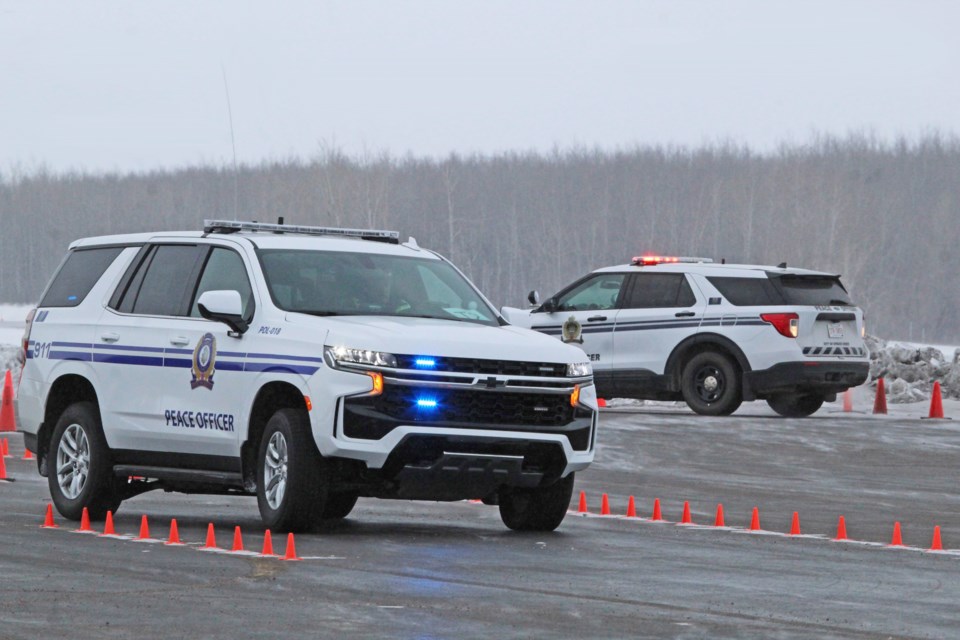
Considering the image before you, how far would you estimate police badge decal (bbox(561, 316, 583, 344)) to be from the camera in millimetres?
23641

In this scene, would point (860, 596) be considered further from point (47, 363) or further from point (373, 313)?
point (47, 363)

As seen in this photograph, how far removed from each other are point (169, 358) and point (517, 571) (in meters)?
3.55

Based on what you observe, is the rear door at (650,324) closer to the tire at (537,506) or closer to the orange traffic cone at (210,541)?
the tire at (537,506)

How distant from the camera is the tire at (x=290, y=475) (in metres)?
11.4


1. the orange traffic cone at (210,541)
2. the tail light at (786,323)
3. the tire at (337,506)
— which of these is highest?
the tail light at (786,323)

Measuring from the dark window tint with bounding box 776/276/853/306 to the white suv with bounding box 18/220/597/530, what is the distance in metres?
10.2

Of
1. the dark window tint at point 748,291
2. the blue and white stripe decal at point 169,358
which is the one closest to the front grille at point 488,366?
the blue and white stripe decal at point 169,358

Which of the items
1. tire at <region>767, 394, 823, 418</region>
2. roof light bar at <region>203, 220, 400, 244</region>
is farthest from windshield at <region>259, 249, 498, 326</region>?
tire at <region>767, 394, 823, 418</region>

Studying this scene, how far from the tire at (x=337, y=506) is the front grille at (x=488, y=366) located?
2082 mm

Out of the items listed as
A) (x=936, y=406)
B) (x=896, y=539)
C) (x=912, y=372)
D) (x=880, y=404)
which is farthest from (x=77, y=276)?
(x=912, y=372)

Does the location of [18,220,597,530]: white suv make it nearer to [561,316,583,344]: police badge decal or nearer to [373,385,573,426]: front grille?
[373,385,573,426]: front grille

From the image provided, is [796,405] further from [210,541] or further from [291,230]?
[210,541]

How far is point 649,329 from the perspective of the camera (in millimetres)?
23406

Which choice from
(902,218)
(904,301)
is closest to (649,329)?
(904,301)
